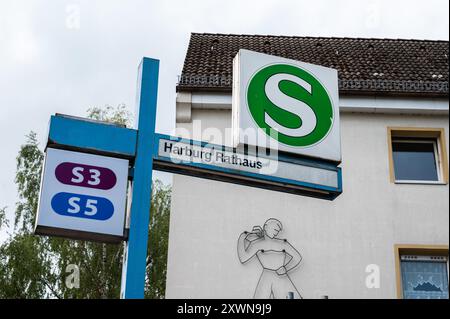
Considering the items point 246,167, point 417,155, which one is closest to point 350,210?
point 417,155

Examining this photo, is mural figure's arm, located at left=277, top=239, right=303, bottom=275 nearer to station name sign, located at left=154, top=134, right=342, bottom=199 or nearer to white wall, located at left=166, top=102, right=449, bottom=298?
white wall, located at left=166, top=102, right=449, bottom=298

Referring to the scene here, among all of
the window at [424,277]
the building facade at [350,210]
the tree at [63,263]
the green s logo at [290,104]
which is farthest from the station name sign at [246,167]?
the tree at [63,263]

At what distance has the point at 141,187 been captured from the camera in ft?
21.4

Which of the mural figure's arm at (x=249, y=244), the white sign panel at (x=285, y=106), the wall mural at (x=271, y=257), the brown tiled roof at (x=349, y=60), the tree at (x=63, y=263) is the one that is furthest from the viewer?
the tree at (x=63, y=263)

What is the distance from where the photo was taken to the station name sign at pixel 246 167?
266 inches

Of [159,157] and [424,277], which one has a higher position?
[424,277]

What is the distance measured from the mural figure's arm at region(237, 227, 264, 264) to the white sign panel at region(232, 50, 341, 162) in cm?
604

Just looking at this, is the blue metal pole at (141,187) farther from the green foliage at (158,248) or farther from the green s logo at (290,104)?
the green foliage at (158,248)

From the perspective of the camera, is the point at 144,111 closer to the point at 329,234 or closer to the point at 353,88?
the point at 329,234

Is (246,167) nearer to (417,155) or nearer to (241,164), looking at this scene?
(241,164)

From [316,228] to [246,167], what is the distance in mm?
6942

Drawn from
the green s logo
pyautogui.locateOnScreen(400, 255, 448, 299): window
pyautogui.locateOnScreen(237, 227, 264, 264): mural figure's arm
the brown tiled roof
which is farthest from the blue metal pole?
pyautogui.locateOnScreen(400, 255, 448, 299): window

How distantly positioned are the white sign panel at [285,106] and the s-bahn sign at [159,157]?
0.01 metres

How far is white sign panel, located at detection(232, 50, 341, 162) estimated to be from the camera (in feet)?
23.3
